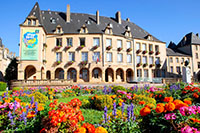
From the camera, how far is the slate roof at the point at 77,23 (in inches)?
1206

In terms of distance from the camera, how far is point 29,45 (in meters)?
24.9

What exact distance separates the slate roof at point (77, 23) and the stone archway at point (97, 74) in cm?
777

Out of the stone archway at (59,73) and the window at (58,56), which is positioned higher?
the window at (58,56)

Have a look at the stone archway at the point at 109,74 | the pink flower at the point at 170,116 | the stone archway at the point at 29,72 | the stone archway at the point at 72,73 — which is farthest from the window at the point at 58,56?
the pink flower at the point at 170,116

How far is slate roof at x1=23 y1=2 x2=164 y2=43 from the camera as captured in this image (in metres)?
30.6

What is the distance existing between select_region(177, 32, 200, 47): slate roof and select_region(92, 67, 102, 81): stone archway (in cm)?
2856

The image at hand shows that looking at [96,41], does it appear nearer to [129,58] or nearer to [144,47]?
[129,58]

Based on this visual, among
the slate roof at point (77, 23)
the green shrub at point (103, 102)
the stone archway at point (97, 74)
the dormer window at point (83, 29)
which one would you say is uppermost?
the slate roof at point (77, 23)

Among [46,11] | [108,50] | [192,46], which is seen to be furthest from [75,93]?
[192,46]

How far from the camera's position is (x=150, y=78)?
1289 inches

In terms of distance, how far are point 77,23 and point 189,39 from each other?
32.5 metres

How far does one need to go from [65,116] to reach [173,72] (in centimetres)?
4096

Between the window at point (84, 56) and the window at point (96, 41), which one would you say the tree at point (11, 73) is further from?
the window at point (96, 41)

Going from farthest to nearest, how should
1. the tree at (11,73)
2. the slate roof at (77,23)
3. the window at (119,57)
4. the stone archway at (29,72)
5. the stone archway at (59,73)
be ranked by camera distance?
the window at (119,57), the tree at (11,73), the slate roof at (77,23), the stone archway at (59,73), the stone archway at (29,72)
